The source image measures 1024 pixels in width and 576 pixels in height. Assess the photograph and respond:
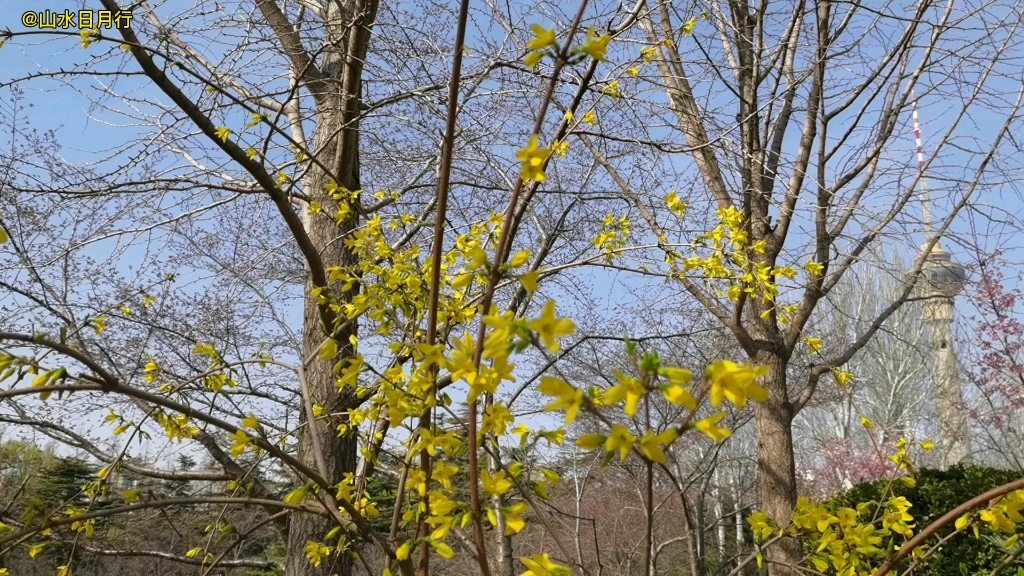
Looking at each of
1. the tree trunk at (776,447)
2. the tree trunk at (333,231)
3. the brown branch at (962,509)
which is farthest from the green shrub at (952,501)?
the brown branch at (962,509)

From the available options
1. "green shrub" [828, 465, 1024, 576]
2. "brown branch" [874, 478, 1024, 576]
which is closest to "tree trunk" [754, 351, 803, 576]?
"green shrub" [828, 465, 1024, 576]

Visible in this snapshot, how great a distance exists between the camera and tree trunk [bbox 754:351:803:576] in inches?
176

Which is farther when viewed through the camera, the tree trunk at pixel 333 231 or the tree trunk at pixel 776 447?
the tree trunk at pixel 776 447

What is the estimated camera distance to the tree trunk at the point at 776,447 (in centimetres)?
447

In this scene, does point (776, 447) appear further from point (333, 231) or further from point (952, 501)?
point (333, 231)

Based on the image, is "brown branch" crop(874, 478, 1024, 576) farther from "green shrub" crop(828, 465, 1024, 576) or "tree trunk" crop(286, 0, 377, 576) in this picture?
"green shrub" crop(828, 465, 1024, 576)

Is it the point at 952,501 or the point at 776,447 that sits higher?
the point at 776,447

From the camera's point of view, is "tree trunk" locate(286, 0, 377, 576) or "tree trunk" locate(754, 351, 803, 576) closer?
"tree trunk" locate(286, 0, 377, 576)

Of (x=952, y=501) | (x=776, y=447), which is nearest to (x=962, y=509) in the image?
(x=776, y=447)

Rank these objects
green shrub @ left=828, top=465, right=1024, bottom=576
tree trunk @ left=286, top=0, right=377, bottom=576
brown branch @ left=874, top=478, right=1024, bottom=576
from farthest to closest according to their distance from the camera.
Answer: green shrub @ left=828, top=465, right=1024, bottom=576, tree trunk @ left=286, top=0, right=377, bottom=576, brown branch @ left=874, top=478, right=1024, bottom=576

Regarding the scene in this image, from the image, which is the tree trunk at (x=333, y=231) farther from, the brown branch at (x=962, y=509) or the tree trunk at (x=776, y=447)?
the tree trunk at (x=776, y=447)

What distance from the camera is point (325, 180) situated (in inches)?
141

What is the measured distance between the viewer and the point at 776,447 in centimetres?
456

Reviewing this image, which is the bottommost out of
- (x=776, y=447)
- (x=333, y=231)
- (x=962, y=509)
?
(x=962, y=509)
